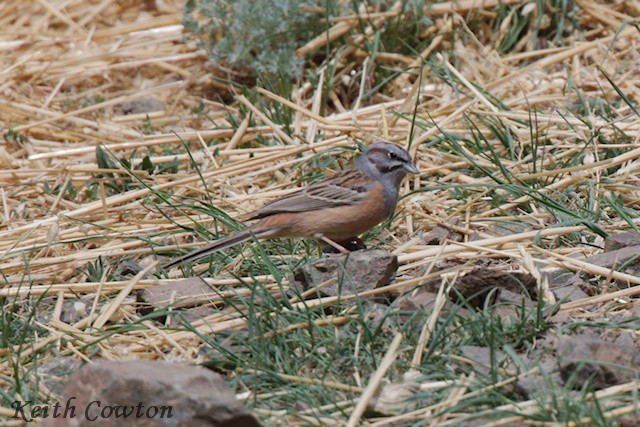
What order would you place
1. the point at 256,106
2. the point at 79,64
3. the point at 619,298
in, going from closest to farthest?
the point at 619,298, the point at 256,106, the point at 79,64

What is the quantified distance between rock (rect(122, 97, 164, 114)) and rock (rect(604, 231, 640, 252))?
4.27 metres

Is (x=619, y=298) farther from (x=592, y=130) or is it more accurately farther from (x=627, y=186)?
(x=592, y=130)

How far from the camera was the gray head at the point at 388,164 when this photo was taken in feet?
18.4

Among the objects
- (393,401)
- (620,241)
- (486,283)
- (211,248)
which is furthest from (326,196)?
(393,401)

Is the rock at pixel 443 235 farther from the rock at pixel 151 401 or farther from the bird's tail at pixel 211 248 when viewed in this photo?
the rock at pixel 151 401

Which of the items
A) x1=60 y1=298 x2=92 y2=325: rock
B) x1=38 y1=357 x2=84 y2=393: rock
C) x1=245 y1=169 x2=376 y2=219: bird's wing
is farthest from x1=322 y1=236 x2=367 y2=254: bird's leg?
x1=38 y1=357 x2=84 y2=393: rock

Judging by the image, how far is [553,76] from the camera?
7547 millimetres

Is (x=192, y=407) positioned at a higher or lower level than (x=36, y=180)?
higher

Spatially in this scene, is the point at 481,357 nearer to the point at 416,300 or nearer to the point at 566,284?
the point at 416,300

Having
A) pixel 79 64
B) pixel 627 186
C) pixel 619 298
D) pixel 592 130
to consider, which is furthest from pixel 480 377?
pixel 79 64

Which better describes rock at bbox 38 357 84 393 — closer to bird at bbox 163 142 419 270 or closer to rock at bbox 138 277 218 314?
rock at bbox 138 277 218 314

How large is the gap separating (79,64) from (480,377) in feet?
19.4

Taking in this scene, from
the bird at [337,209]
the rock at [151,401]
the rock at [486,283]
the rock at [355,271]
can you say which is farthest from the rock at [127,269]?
the rock at [151,401]

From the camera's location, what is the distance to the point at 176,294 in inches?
197
